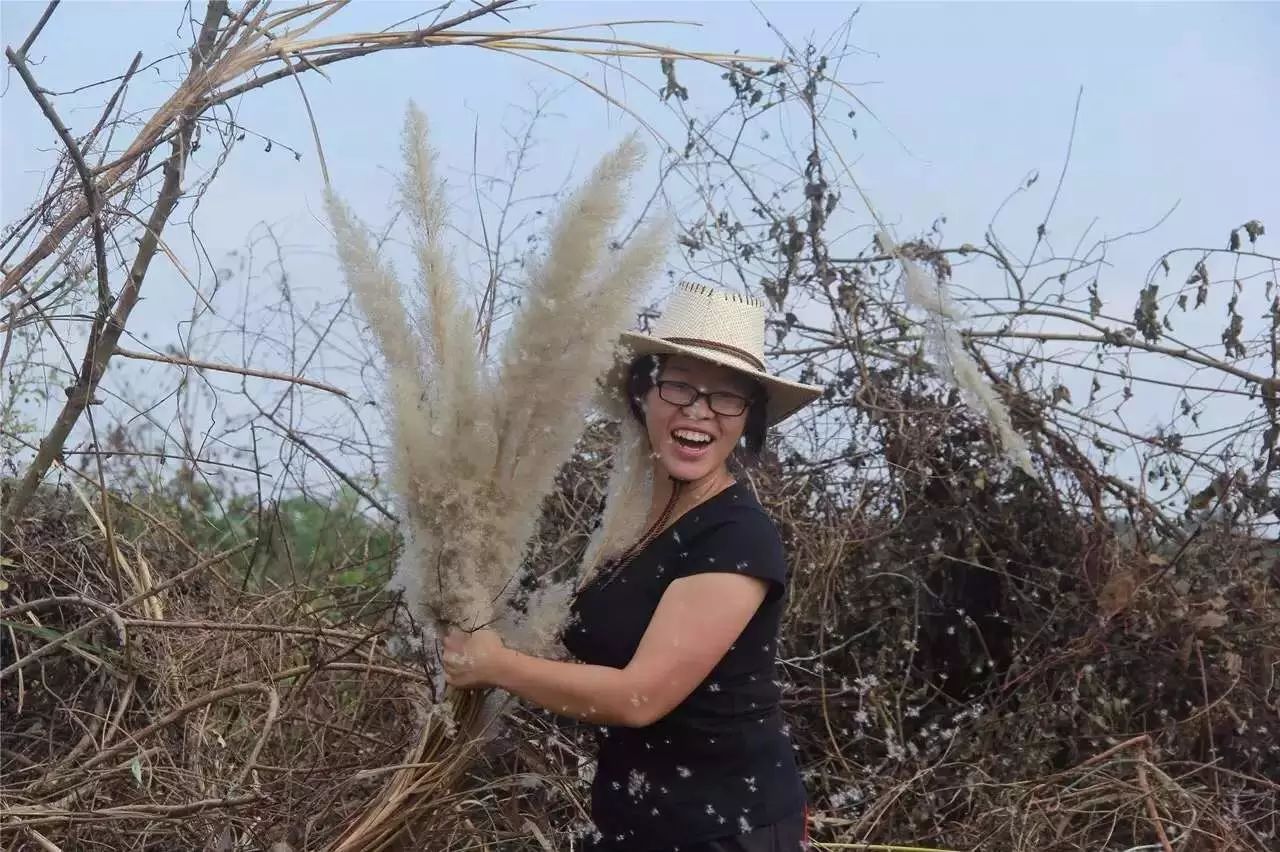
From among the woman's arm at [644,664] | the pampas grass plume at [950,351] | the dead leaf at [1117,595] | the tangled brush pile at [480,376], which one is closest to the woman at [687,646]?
the woman's arm at [644,664]

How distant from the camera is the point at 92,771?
2.70 meters

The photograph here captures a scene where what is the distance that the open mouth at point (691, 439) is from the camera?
218 centimetres

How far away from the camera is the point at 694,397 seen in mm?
2234

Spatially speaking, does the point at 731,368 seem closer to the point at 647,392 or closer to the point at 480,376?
the point at 647,392

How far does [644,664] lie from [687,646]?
0.07 metres

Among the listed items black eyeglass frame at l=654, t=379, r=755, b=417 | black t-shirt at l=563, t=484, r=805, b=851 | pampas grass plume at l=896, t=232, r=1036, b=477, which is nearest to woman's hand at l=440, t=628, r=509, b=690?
black t-shirt at l=563, t=484, r=805, b=851

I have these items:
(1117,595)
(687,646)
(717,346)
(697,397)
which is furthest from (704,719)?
(1117,595)

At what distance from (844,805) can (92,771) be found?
2070 mm

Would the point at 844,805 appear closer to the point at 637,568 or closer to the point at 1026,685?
the point at 1026,685

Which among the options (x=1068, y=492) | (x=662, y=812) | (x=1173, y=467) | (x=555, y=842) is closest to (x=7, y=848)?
(x=555, y=842)

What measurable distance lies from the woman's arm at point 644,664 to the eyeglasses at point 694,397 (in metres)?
0.39

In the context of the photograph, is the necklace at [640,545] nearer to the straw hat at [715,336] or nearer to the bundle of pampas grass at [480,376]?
the straw hat at [715,336]

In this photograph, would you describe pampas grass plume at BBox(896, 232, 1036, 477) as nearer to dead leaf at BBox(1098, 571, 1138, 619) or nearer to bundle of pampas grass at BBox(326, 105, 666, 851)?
dead leaf at BBox(1098, 571, 1138, 619)

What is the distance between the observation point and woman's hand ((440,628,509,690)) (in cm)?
180
